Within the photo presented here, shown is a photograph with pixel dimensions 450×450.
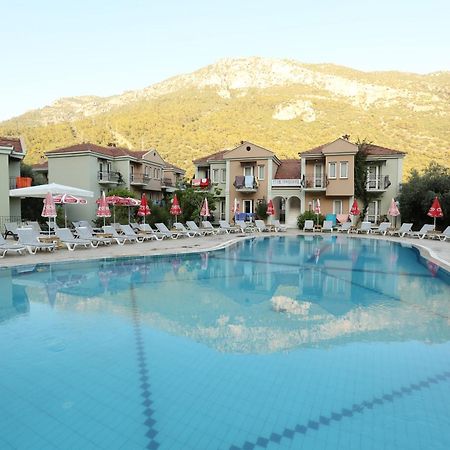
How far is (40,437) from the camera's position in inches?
140

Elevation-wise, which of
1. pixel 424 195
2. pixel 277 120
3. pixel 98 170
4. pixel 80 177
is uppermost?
pixel 277 120

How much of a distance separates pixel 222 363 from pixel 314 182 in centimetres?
2578

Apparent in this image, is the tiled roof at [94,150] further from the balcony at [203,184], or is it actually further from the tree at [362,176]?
the tree at [362,176]

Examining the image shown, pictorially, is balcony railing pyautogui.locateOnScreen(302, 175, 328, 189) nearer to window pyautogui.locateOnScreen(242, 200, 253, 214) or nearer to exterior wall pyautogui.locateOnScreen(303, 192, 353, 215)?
exterior wall pyautogui.locateOnScreen(303, 192, 353, 215)

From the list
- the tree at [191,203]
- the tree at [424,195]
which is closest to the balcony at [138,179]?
the tree at [191,203]

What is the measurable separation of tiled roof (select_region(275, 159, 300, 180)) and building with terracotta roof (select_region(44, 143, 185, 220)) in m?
11.9

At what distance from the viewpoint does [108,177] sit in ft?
105

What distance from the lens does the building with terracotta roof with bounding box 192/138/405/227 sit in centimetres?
2827

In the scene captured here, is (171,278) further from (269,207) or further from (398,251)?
(269,207)

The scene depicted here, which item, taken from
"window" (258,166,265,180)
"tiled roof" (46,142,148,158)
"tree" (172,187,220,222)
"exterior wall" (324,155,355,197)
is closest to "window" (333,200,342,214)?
"exterior wall" (324,155,355,197)

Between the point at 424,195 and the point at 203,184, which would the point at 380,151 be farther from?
the point at 203,184

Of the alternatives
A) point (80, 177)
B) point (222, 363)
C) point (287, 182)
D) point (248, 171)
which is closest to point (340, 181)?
point (287, 182)

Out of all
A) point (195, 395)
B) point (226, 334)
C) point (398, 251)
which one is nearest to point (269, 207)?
point (398, 251)

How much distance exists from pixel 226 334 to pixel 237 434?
278cm
